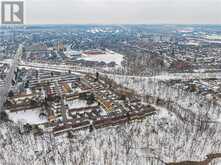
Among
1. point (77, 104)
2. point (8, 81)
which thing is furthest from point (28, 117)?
point (8, 81)

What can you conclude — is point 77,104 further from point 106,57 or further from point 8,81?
point 106,57

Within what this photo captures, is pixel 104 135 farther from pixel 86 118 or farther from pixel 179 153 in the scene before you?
pixel 179 153

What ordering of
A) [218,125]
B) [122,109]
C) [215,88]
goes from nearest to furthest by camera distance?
1. [218,125]
2. [122,109]
3. [215,88]

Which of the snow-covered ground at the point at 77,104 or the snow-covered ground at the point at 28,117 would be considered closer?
the snow-covered ground at the point at 28,117

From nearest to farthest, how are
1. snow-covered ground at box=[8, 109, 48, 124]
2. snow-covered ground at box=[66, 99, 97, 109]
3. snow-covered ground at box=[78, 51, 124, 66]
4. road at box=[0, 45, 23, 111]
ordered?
snow-covered ground at box=[8, 109, 48, 124] → snow-covered ground at box=[66, 99, 97, 109] → road at box=[0, 45, 23, 111] → snow-covered ground at box=[78, 51, 124, 66]

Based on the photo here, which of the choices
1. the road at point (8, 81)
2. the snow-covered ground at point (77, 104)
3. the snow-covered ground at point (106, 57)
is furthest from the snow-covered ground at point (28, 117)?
the snow-covered ground at point (106, 57)

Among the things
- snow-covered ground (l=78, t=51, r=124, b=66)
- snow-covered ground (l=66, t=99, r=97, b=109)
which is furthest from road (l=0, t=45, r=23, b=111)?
snow-covered ground (l=78, t=51, r=124, b=66)

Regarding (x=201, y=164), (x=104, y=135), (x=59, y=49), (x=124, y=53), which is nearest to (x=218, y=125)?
(x=201, y=164)

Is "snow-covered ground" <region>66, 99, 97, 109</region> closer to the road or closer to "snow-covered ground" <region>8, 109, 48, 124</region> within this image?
"snow-covered ground" <region>8, 109, 48, 124</region>

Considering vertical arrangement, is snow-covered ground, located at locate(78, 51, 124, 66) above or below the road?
above

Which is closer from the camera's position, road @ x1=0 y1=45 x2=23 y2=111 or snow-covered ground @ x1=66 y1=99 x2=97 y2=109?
snow-covered ground @ x1=66 y1=99 x2=97 y2=109

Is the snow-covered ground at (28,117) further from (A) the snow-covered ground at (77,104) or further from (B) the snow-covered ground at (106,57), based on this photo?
(B) the snow-covered ground at (106,57)
